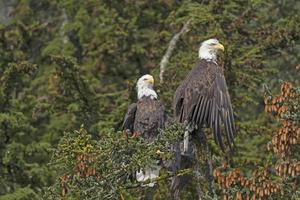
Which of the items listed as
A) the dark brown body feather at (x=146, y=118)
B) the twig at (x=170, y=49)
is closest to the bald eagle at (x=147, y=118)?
the dark brown body feather at (x=146, y=118)

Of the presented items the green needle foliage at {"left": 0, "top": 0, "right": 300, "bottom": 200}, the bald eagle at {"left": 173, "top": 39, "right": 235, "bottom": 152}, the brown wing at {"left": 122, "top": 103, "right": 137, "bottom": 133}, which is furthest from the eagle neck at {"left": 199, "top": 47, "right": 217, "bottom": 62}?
the brown wing at {"left": 122, "top": 103, "right": 137, "bottom": 133}

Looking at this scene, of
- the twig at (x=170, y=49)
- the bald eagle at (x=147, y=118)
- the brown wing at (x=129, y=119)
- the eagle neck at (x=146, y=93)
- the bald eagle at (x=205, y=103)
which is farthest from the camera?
the twig at (x=170, y=49)

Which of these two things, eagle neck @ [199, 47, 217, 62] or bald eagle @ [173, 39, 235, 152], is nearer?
bald eagle @ [173, 39, 235, 152]

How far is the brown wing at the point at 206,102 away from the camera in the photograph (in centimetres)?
741

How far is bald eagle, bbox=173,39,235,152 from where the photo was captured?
740cm

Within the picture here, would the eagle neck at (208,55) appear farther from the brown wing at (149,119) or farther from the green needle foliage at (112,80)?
the brown wing at (149,119)

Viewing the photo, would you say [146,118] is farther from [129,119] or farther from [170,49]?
[170,49]

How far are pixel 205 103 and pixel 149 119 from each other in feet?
3.86

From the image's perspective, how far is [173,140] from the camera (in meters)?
6.50

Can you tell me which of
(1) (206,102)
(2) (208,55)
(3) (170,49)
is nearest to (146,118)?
(2) (208,55)

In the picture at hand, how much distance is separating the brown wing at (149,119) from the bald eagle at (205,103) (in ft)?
2.68

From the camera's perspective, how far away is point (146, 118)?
340 inches

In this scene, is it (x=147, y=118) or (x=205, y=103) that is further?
(x=147, y=118)

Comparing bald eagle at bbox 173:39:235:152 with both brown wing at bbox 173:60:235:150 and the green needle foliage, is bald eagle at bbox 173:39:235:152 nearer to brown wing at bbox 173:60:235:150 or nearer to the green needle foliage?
brown wing at bbox 173:60:235:150
